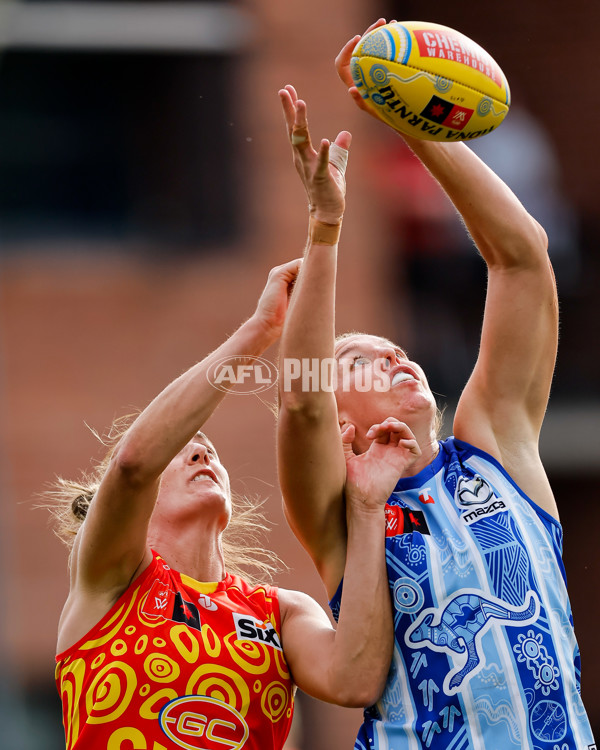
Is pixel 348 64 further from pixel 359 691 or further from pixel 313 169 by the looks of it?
pixel 359 691

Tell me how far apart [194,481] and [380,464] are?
67 cm

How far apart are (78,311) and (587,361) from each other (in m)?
3.80

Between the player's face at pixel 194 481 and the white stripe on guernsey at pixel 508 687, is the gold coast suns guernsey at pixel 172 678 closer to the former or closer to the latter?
the player's face at pixel 194 481

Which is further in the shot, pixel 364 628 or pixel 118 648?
pixel 118 648

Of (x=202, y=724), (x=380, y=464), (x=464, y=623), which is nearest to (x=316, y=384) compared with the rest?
(x=380, y=464)

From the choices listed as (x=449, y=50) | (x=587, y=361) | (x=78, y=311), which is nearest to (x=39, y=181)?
(x=78, y=311)

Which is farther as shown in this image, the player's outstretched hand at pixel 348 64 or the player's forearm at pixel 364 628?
the player's outstretched hand at pixel 348 64

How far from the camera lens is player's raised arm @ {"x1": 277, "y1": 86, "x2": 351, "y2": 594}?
9.66 ft

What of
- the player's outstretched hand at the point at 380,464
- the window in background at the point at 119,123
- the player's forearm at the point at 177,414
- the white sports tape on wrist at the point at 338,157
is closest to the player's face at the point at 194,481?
the player's forearm at the point at 177,414

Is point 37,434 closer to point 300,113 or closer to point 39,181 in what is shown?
point 39,181

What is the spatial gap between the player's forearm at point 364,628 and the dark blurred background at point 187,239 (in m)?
5.06

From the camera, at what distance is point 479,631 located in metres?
2.88

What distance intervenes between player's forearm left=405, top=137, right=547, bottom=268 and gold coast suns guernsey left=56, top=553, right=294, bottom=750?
126cm

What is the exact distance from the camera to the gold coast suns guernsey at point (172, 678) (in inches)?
121
